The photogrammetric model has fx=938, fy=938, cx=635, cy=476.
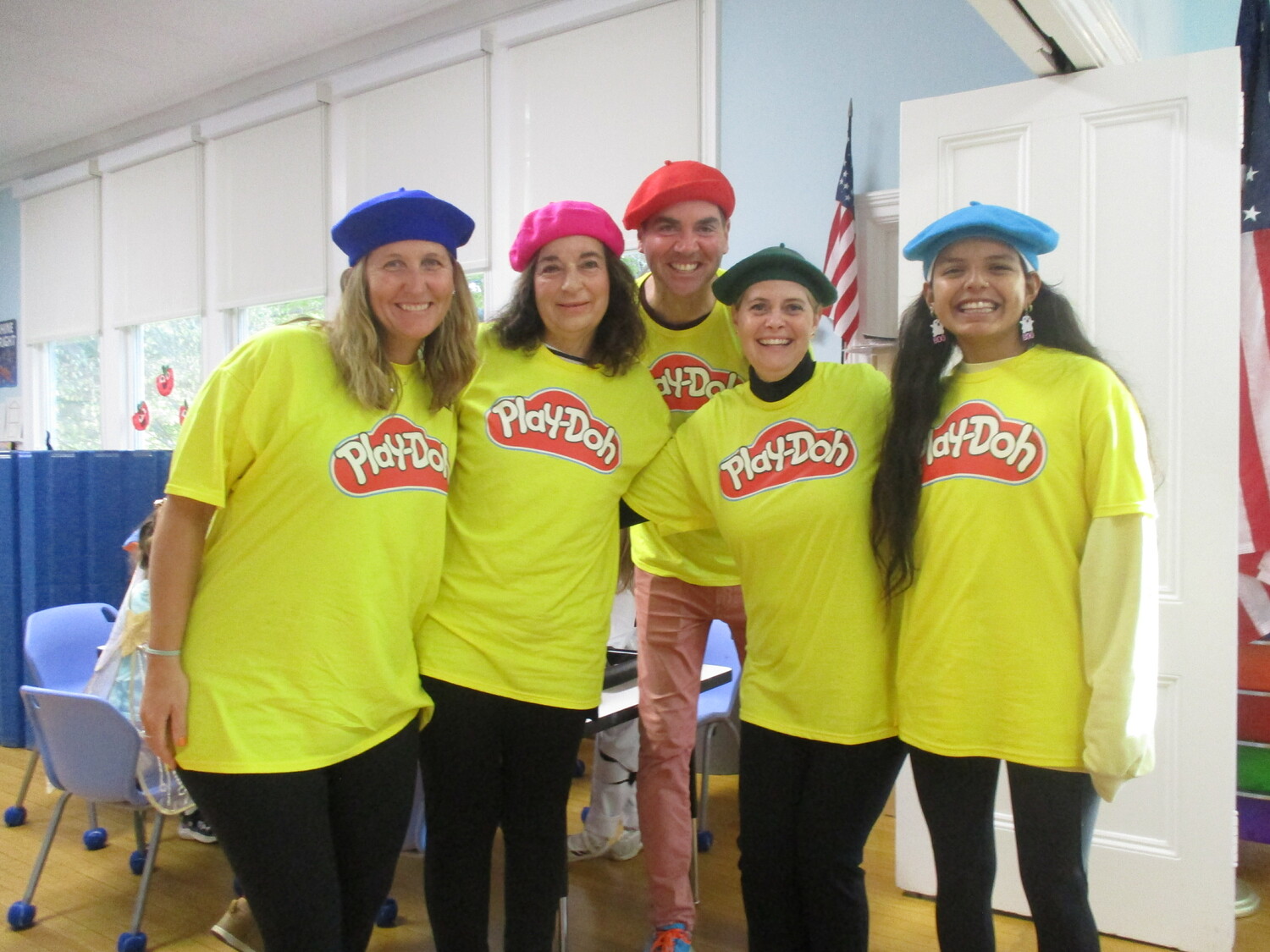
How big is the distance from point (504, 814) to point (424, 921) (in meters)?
1.16

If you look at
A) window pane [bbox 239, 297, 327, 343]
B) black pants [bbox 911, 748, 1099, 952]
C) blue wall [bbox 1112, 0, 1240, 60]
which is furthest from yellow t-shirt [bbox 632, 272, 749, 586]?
window pane [bbox 239, 297, 327, 343]

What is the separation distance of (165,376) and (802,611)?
263 inches

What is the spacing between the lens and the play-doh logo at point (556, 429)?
67.6 inches

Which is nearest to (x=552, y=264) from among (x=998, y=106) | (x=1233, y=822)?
(x=998, y=106)

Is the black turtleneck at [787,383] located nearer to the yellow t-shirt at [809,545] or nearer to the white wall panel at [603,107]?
the yellow t-shirt at [809,545]

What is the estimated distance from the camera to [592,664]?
1754 millimetres

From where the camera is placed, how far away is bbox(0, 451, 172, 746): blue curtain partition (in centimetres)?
409

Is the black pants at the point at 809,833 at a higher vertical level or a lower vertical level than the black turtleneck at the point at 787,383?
lower

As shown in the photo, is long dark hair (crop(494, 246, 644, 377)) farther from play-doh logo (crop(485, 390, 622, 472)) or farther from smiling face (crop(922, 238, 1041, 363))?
smiling face (crop(922, 238, 1041, 363))

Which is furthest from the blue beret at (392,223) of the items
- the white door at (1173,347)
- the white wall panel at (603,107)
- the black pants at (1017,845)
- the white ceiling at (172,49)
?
the white ceiling at (172,49)

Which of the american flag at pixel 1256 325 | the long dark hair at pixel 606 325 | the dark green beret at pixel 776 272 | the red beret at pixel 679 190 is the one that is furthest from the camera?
the american flag at pixel 1256 325

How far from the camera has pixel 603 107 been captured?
4699 mm

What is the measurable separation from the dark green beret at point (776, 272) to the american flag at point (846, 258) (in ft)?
6.75

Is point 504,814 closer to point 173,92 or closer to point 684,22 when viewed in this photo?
point 684,22
